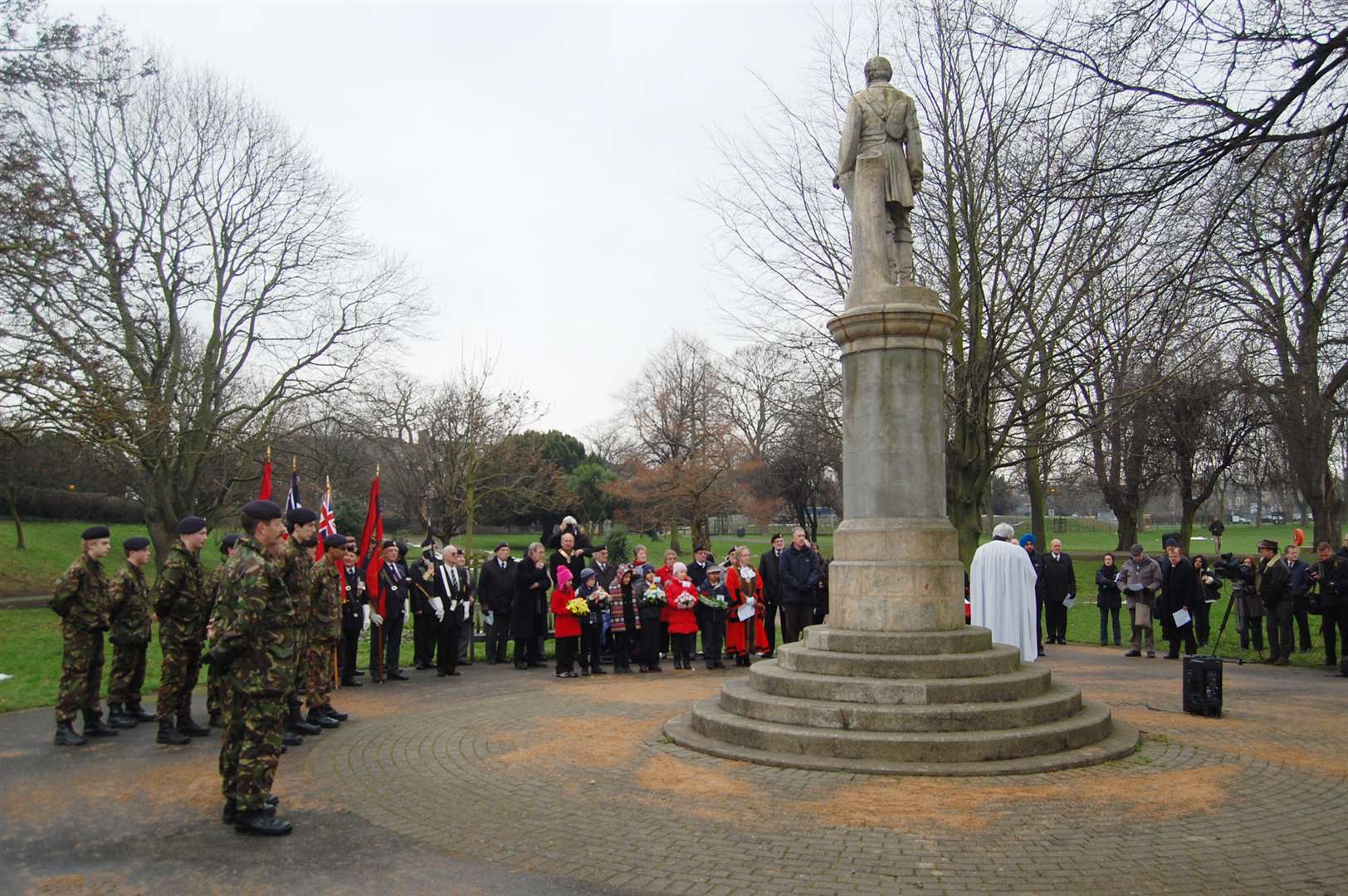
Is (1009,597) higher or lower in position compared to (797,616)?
higher

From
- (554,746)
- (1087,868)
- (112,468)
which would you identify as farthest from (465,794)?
(112,468)

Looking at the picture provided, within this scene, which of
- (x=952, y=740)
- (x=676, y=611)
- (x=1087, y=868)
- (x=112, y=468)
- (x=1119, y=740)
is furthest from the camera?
(x=112, y=468)

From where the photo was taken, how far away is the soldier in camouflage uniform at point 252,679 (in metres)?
6.01

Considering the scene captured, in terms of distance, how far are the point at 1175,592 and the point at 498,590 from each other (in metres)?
10.4

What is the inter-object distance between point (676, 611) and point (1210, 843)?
345 inches

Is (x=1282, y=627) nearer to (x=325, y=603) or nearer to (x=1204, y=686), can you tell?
(x=1204, y=686)

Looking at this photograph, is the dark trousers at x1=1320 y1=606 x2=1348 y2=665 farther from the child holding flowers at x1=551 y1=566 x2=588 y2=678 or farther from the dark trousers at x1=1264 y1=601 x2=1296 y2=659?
the child holding flowers at x1=551 y1=566 x2=588 y2=678

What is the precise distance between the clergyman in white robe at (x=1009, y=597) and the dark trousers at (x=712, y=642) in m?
3.69

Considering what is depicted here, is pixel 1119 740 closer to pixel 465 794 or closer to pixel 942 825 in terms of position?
pixel 942 825

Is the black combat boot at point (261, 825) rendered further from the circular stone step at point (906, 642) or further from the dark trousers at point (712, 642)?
the dark trousers at point (712, 642)

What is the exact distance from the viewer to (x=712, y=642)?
45.4ft

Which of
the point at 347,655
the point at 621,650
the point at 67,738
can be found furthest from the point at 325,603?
the point at 621,650

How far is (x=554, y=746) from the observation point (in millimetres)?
8344

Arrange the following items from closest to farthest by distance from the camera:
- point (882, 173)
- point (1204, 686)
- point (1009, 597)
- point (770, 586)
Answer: point (1204, 686), point (882, 173), point (1009, 597), point (770, 586)
